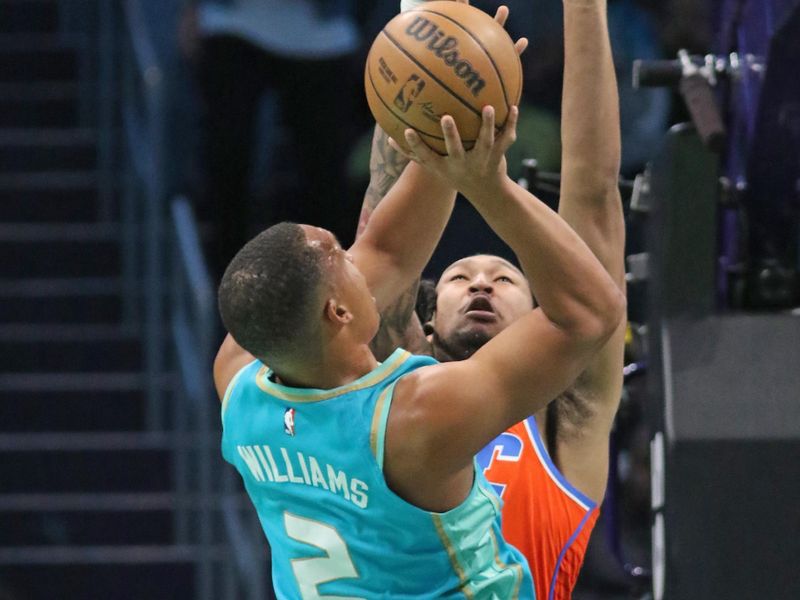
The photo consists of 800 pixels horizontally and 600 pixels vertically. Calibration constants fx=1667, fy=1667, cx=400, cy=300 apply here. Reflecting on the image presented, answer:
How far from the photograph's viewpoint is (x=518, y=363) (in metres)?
2.84

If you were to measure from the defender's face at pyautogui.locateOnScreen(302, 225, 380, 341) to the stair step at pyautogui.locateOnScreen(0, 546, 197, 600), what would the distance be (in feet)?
15.6

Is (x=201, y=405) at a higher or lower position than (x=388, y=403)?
lower

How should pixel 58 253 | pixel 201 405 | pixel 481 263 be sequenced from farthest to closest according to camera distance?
pixel 58 253
pixel 201 405
pixel 481 263

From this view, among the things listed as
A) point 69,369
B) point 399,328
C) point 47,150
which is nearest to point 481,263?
point 399,328

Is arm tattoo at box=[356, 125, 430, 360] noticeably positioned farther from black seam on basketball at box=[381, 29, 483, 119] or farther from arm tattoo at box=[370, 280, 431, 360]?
black seam on basketball at box=[381, 29, 483, 119]

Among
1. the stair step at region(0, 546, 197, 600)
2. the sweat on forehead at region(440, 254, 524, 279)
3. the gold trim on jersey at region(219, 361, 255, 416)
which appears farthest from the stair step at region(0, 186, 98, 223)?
the gold trim on jersey at region(219, 361, 255, 416)

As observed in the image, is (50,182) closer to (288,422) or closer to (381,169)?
(381,169)

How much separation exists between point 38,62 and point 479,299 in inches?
237

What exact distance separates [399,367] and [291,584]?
468 millimetres

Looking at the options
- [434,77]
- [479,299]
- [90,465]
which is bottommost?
[90,465]

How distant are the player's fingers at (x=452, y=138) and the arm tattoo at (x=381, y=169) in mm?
974

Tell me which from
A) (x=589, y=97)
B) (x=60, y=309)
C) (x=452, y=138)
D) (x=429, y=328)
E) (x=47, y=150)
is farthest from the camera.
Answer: (x=47, y=150)

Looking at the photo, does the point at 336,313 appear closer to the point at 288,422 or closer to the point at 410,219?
the point at 288,422

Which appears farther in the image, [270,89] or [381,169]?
[270,89]
